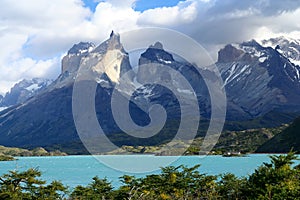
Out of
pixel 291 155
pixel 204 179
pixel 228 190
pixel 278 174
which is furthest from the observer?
pixel 204 179

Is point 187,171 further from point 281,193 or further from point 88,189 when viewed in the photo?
point 281,193

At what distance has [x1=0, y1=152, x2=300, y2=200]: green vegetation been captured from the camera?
2894cm

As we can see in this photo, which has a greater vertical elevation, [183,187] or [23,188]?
[23,188]

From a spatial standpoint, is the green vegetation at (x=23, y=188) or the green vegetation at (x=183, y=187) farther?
the green vegetation at (x=23, y=188)

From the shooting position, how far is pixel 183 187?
3938 centimetres

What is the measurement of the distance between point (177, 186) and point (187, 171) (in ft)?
7.42

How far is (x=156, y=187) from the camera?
38656 millimetres

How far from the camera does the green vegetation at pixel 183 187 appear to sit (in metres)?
28.9

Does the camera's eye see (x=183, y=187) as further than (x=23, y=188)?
Yes

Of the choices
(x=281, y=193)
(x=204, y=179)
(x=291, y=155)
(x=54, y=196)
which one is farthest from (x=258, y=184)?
(x=54, y=196)

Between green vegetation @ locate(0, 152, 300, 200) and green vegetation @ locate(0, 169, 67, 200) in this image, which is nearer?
green vegetation @ locate(0, 152, 300, 200)

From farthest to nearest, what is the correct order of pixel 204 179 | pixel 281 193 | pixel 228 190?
pixel 204 179 < pixel 228 190 < pixel 281 193

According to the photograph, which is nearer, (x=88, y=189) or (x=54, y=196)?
(x=54, y=196)

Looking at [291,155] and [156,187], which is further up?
[291,155]
